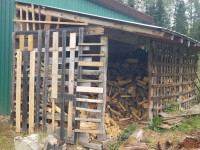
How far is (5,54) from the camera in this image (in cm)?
758

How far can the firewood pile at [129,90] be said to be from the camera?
7.96m

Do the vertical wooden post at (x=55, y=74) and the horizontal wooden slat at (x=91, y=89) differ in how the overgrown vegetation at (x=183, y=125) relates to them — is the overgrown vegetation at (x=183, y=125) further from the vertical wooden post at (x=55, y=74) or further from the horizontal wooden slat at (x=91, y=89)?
the vertical wooden post at (x=55, y=74)

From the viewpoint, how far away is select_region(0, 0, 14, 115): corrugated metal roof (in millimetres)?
Result: 7433

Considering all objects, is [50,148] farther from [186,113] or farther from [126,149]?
[186,113]

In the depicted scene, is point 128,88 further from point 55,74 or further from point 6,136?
point 6,136

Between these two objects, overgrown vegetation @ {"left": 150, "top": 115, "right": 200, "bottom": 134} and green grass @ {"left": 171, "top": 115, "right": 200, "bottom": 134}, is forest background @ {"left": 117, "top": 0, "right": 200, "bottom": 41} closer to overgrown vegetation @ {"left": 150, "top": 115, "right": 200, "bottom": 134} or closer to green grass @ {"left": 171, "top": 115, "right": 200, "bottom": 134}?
green grass @ {"left": 171, "top": 115, "right": 200, "bottom": 134}

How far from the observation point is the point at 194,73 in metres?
11.0

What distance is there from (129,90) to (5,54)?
14.7ft

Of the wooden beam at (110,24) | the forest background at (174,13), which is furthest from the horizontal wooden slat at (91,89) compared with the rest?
the forest background at (174,13)

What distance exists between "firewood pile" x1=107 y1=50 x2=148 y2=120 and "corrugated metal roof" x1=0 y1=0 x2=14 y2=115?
3.49 m

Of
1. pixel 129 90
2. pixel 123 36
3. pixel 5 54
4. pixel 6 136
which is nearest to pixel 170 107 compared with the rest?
pixel 129 90

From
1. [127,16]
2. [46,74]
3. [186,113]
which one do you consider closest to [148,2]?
[127,16]

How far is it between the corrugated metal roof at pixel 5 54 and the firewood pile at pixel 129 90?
3.49 m

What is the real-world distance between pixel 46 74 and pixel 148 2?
115 ft
